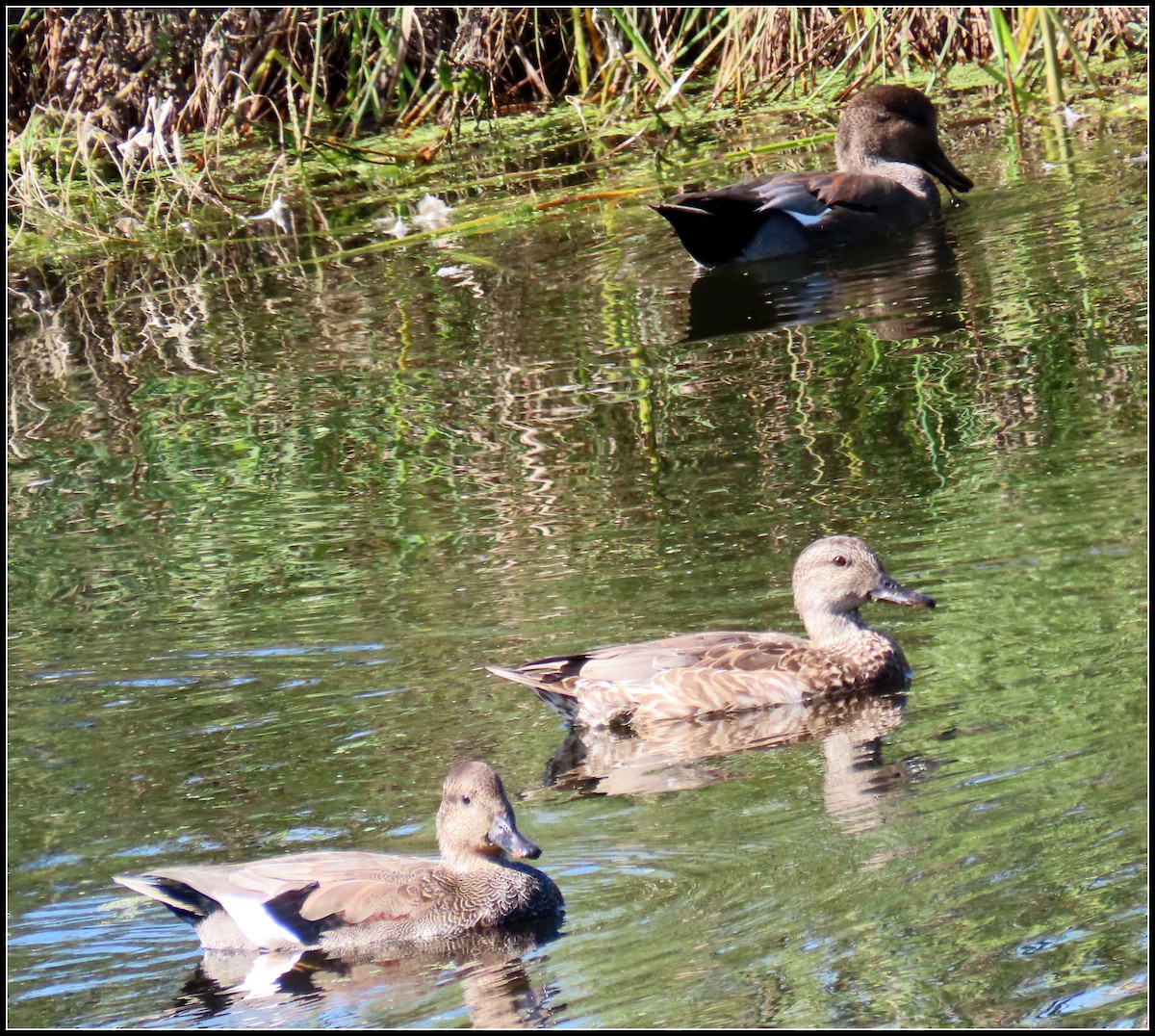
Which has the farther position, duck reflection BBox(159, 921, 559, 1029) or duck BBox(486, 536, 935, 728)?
duck BBox(486, 536, 935, 728)

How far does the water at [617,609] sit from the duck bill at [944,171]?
0.32 metres

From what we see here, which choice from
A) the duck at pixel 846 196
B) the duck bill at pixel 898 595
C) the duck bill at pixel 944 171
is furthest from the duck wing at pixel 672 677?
the duck bill at pixel 944 171

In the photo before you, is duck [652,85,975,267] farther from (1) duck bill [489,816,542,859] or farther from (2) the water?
(1) duck bill [489,816,542,859]

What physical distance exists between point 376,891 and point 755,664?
1.71 m

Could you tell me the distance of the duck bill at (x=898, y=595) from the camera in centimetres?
593

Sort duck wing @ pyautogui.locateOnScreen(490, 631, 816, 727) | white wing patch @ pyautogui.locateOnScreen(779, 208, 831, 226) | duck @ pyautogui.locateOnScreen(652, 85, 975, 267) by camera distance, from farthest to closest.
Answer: white wing patch @ pyautogui.locateOnScreen(779, 208, 831, 226) → duck @ pyautogui.locateOnScreen(652, 85, 975, 267) → duck wing @ pyautogui.locateOnScreen(490, 631, 816, 727)

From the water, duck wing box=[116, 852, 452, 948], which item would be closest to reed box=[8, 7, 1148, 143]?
the water

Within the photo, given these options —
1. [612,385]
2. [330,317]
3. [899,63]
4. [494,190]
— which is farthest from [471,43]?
[612,385]

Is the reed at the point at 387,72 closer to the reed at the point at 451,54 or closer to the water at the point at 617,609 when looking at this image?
the reed at the point at 451,54

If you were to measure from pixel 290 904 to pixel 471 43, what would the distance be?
10409 mm

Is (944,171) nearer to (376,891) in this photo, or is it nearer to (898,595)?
(898,595)

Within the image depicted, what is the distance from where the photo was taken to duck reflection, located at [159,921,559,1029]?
4117 mm

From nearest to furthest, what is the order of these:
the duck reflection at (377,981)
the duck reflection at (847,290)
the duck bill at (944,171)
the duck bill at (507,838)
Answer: the duck reflection at (377,981) → the duck bill at (507,838) → the duck reflection at (847,290) → the duck bill at (944,171)

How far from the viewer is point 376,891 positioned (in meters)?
4.52
